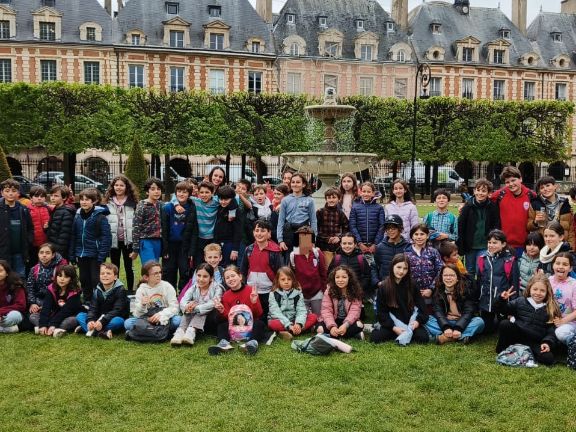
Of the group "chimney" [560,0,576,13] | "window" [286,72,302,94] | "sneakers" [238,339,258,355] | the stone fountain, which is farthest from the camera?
"chimney" [560,0,576,13]

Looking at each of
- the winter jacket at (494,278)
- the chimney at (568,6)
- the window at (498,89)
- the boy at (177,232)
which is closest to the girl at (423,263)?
the winter jacket at (494,278)

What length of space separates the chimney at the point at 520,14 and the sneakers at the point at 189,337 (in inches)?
1774

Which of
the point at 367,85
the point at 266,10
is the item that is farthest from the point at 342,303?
the point at 266,10

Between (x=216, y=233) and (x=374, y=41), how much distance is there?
35735 mm

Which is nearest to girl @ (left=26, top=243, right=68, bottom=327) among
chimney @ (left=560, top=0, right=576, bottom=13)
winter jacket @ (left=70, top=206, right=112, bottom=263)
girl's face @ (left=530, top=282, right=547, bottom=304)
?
winter jacket @ (left=70, top=206, right=112, bottom=263)

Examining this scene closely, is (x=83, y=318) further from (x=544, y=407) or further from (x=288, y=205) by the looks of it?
(x=544, y=407)

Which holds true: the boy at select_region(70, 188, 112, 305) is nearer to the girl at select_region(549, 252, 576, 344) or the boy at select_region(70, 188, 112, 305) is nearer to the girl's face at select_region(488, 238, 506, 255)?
the girl's face at select_region(488, 238, 506, 255)

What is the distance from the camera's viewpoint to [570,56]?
4434cm

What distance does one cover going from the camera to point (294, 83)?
3956cm

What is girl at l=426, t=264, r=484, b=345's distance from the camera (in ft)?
20.9

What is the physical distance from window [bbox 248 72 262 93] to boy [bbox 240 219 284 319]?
3231 centimetres

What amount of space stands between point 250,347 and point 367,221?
2585 millimetres

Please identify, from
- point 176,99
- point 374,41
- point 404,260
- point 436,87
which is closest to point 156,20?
point 176,99

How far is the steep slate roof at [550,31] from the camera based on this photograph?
1745 inches
